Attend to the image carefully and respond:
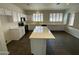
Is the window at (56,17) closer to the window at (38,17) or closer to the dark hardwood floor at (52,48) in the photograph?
the window at (38,17)

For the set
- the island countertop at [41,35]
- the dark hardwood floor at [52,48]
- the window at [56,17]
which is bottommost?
the dark hardwood floor at [52,48]

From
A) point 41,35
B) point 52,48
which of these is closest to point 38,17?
point 52,48

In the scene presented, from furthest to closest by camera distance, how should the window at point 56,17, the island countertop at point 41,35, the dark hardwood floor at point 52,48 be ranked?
the window at point 56,17
the dark hardwood floor at point 52,48
the island countertop at point 41,35

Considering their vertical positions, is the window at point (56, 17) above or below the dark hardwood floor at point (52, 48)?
above

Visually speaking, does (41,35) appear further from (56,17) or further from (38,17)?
(56,17)

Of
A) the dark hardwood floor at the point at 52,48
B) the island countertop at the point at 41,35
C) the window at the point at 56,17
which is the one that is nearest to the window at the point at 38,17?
the window at the point at 56,17

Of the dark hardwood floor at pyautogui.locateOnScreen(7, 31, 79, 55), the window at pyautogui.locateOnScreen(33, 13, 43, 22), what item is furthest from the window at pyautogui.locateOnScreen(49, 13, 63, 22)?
the dark hardwood floor at pyautogui.locateOnScreen(7, 31, 79, 55)

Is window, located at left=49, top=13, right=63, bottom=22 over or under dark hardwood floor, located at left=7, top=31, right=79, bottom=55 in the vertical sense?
over

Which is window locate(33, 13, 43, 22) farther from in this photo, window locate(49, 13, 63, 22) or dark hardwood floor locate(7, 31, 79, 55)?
dark hardwood floor locate(7, 31, 79, 55)

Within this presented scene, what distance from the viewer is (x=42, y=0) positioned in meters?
0.46

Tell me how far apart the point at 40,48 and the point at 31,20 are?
5.91 metres
